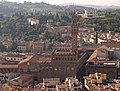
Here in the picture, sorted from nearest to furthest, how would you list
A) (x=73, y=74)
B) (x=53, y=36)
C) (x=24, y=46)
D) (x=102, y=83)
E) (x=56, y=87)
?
(x=56, y=87)
(x=102, y=83)
(x=73, y=74)
(x=24, y=46)
(x=53, y=36)

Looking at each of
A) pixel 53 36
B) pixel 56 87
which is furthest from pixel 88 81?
pixel 53 36

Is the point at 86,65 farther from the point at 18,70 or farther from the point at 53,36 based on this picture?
the point at 53,36

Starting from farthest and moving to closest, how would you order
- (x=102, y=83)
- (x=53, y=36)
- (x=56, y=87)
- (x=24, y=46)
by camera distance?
(x=53, y=36) < (x=24, y=46) < (x=102, y=83) < (x=56, y=87)

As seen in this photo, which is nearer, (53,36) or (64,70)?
(64,70)

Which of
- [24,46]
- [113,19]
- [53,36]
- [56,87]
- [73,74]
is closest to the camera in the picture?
[56,87]

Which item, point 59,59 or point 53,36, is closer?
point 59,59

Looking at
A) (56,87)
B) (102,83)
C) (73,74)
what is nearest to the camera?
(56,87)

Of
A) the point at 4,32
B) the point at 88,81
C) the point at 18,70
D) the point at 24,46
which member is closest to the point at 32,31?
the point at 4,32

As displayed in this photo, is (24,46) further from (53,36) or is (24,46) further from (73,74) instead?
(73,74)

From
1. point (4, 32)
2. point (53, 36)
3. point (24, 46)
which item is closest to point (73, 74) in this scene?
point (24, 46)
